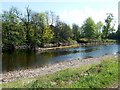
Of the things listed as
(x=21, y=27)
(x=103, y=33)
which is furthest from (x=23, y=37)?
(x=103, y=33)

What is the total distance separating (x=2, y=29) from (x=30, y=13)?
53.1ft

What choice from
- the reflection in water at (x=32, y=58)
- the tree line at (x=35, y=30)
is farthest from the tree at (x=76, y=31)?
the reflection in water at (x=32, y=58)

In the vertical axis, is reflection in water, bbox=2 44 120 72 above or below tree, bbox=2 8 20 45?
below

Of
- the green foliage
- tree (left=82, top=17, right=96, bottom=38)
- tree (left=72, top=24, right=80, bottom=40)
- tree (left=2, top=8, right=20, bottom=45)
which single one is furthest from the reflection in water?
tree (left=82, top=17, right=96, bottom=38)

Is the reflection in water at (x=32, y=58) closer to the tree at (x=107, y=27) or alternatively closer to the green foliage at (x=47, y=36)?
the green foliage at (x=47, y=36)

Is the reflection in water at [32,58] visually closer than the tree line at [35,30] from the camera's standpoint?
Yes

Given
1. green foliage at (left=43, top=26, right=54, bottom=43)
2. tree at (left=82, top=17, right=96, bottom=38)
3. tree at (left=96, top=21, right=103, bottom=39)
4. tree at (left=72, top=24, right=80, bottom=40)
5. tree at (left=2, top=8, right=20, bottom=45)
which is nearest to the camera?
tree at (left=2, top=8, right=20, bottom=45)

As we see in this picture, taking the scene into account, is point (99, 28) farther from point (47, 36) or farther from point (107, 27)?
point (47, 36)

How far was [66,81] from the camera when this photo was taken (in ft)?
59.5

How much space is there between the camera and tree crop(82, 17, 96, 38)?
121m

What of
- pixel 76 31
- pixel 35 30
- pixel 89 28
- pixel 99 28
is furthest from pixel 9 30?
pixel 99 28

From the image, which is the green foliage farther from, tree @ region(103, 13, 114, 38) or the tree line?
tree @ region(103, 13, 114, 38)

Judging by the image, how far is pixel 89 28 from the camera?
121 m

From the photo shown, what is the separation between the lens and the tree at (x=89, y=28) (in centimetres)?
12081
